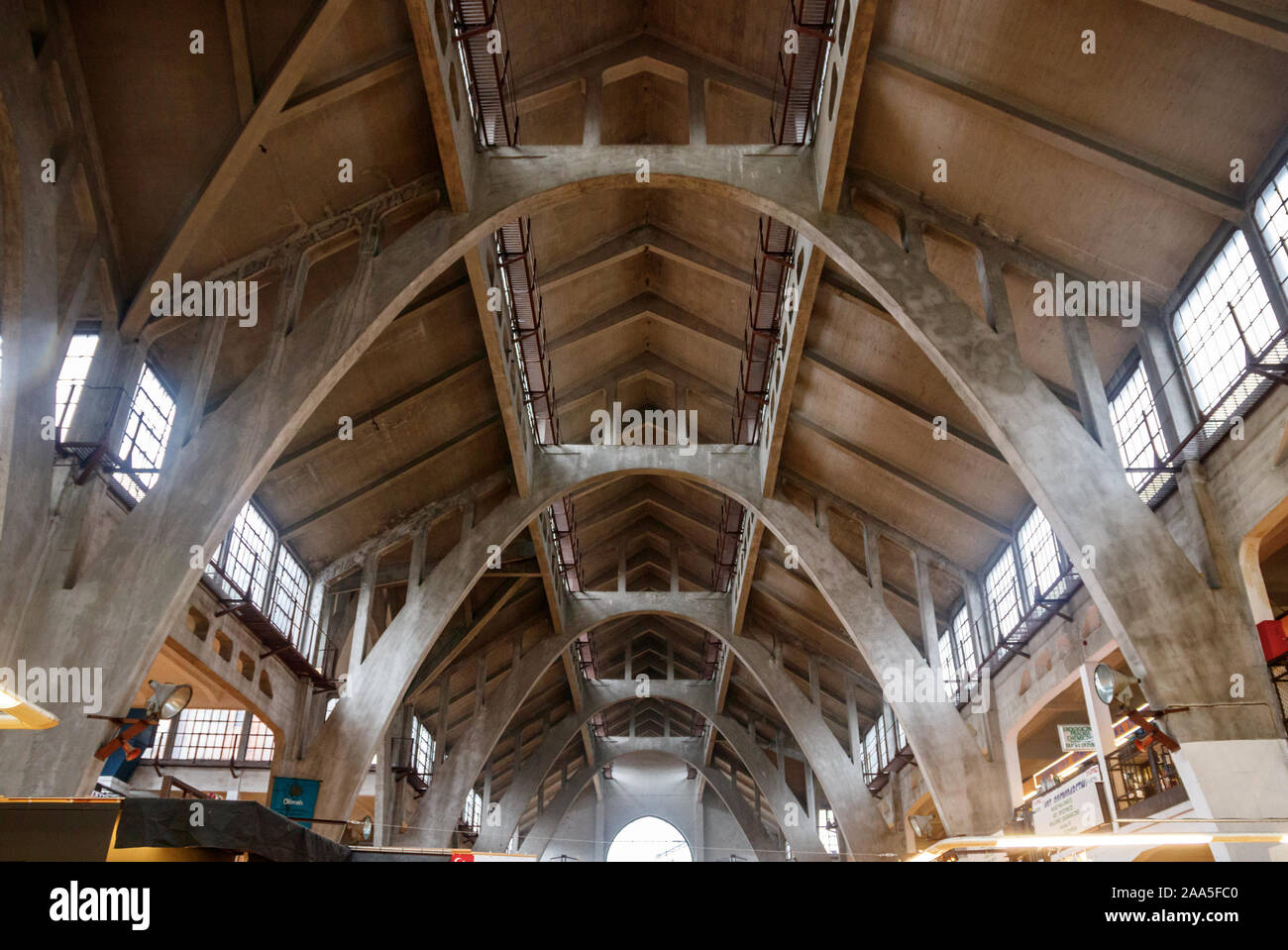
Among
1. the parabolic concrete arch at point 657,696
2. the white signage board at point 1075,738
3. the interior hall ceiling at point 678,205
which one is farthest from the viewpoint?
the parabolic concrete arch at point 657,696

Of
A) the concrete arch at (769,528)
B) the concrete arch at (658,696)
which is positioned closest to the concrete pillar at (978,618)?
the concrete arch at (769,528)

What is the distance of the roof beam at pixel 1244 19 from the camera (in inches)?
439

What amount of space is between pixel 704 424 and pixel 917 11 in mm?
16444

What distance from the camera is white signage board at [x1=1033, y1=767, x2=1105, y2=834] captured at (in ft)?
52.8

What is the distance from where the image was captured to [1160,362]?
1485cm

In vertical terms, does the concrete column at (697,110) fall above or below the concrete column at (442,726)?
above

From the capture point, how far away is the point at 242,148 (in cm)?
1337

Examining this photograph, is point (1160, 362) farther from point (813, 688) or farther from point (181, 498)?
point (813, 688)

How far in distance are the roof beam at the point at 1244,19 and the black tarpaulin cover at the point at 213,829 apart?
13882 mm

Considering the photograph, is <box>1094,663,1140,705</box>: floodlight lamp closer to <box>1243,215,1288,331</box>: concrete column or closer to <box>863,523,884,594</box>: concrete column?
<box>1243,215,1288,331</box>: concrete column

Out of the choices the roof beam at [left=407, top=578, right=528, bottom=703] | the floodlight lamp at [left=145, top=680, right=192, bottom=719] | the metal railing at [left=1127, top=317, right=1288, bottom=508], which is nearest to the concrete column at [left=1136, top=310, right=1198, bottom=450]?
the metal railing at [left=1127, top=317, right=1288, bottom=508]

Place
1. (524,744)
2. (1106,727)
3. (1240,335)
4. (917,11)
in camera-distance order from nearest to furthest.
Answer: (1240,335) < (917,11) < (1106,727) < (524,744)

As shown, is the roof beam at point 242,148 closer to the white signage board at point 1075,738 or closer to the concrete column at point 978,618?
the concrete column at point 978,618
